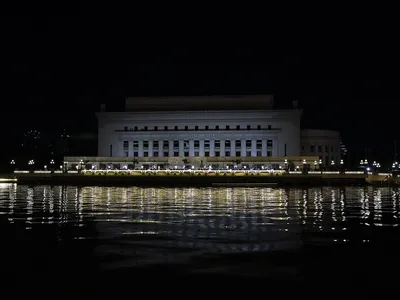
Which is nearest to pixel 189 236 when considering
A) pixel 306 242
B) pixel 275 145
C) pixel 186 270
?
pixel 306 242

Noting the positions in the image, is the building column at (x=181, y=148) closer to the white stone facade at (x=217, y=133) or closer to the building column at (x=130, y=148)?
the white stone facade at (x=217, y=133)

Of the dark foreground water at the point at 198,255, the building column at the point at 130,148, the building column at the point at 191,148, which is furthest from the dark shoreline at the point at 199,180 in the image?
the dark foreground water at the point at 198,255

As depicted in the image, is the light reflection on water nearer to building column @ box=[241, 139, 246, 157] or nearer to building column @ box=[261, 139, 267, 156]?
building column @ box=[241, 139, 246, 157]

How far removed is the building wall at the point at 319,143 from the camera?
360 feet

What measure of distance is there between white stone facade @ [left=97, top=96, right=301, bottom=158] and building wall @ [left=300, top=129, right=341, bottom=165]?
4097 millimetres

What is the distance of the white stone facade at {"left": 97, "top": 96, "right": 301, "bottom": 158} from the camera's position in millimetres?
105750

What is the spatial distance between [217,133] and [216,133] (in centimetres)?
19

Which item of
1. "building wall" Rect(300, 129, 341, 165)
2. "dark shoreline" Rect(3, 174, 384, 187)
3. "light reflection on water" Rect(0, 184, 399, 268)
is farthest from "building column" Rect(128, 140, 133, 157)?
"light reflection on water" Rect(0, 184, 399, 268)

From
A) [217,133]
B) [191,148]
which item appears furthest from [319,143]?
[191,148]

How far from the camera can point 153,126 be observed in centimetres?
10938

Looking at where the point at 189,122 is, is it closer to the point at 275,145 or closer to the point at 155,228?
the point at 275,145

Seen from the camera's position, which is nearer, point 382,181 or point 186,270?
point 186,270

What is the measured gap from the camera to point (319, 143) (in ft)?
362

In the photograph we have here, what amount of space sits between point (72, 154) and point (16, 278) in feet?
351
